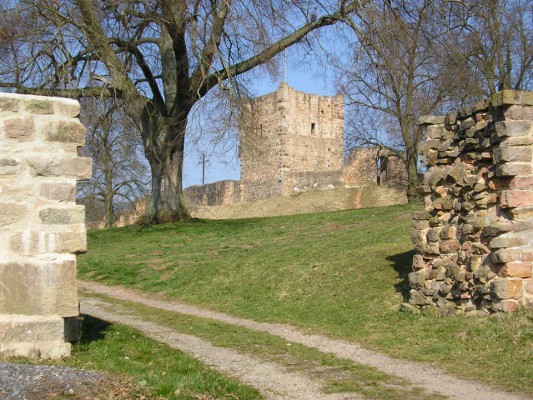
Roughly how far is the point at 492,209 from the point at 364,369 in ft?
9.58

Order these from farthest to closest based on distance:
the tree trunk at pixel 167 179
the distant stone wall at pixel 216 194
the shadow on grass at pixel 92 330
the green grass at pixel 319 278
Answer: the distant stone wall at pixel 216 194 < the tree trunk at pixel 167 179 < the green grass at pixel 319 278 < the shadow on grass at pixel 92 330

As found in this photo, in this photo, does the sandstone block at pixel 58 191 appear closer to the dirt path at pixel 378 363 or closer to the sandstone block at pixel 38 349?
the sandstone block at pixel 38 349

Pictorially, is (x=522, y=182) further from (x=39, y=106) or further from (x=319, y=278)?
(x=39, y=106)

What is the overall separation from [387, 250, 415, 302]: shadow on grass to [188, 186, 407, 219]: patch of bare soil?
20141mm

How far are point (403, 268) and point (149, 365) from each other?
20.5ft

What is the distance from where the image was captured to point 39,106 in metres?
6.25

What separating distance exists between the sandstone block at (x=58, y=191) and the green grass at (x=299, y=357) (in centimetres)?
284

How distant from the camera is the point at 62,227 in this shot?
621cm

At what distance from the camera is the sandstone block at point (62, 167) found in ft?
20.3

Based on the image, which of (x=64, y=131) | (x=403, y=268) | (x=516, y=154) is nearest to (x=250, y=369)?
(x=64, y=131)

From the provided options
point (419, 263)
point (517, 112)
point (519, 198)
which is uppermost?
point (517, 112)

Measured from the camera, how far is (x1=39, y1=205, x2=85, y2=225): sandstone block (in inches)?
243

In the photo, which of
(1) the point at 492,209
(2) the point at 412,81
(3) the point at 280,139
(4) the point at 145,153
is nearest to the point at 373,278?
(1) the point at 492,209

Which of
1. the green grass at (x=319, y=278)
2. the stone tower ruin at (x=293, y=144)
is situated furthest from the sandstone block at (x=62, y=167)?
the stone tower ruin at (x=293, y=144)
